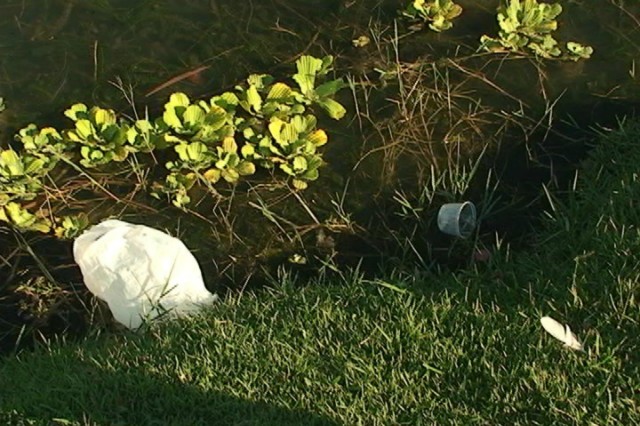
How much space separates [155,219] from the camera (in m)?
3.40

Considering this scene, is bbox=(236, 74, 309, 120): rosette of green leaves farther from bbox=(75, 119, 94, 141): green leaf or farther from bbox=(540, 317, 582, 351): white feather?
bbox=(540, 317, 582, 351): white feather

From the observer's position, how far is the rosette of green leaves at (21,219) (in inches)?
132

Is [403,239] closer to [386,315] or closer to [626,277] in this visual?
[386,315]

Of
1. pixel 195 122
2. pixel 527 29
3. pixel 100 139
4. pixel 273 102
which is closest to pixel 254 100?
pixel 273 102

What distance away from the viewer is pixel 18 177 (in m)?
3.42

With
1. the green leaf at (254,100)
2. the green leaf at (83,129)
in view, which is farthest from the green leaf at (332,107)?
the green leaf at (83,129)

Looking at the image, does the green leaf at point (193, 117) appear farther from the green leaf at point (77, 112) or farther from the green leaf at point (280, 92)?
the green leaf at point (77, 112)

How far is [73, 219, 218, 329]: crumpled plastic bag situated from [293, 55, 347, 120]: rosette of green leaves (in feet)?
2.66

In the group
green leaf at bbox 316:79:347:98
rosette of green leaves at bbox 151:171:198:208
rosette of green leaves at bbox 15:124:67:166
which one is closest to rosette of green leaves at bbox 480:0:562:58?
green leaf at bbox 316:79:347:98

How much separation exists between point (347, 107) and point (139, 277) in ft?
3.50

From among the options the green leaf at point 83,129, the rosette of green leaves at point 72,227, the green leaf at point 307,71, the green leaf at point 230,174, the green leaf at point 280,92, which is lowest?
the rosette of green leaves at point 72,227

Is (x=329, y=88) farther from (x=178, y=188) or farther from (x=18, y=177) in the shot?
(x=18, y=177)

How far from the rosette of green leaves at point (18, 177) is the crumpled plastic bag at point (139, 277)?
17.7 inches

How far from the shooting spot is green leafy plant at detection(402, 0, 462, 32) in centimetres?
379
